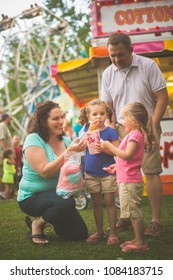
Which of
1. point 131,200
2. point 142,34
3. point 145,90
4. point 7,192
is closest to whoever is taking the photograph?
point 131,200

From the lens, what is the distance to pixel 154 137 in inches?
90.2

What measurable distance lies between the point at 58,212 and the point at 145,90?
745 mm

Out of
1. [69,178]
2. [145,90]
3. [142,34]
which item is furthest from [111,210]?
[142,34]

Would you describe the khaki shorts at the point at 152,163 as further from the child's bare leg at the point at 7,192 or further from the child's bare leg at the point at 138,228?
the child's bare leg at the point at 7,192

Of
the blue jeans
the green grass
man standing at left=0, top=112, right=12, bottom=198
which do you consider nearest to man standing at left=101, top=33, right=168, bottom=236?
the green grass

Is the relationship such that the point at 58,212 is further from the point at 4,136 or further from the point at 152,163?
the point at 4,136

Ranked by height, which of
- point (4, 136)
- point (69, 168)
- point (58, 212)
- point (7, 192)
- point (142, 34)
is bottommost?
point (7, 192)

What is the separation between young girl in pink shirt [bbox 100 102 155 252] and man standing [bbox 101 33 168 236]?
0.36 m

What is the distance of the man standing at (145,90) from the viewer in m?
2.57

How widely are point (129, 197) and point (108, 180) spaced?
27cm

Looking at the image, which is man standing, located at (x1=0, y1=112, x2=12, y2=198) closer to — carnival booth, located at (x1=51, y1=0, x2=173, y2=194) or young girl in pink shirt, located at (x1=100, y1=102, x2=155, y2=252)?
carnival booth, located at (x1=51, y1=0, x2=173, y2=194)

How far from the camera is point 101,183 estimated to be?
2.45 m

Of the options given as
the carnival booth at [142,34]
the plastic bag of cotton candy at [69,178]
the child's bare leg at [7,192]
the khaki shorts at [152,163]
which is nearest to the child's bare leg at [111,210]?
the plastic bag of cotton candy at [69,178]

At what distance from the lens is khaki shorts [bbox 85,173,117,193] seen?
95.1 inches
